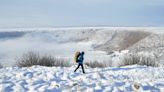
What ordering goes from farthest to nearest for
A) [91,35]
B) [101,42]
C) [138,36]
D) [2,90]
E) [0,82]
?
[91,35]
[101,42]
[138,36]
[0,82]
[2,90]

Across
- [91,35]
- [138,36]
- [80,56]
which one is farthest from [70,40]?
[80,56]

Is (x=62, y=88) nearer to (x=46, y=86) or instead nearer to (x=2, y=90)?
(x=46, y=86)

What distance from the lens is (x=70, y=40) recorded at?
166 m

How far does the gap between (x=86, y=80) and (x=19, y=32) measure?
157095 millimetres

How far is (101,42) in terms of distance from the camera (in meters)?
146

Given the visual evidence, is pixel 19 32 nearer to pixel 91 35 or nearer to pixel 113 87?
pixel 91 35

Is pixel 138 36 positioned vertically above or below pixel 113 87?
below

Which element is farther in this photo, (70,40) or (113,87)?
(70,40)

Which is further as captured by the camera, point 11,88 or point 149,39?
point 149,39

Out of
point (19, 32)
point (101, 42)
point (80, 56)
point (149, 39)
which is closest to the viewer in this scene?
point (80, 56)

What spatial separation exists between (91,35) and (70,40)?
11.3 meters

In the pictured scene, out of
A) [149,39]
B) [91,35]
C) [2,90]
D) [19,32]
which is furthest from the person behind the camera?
[19,32]

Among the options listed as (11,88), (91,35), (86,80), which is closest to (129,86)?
(86,80)

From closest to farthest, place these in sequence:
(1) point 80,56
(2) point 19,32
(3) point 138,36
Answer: (1) point 80,56
(3) point 138,36
(2) point 19,32
